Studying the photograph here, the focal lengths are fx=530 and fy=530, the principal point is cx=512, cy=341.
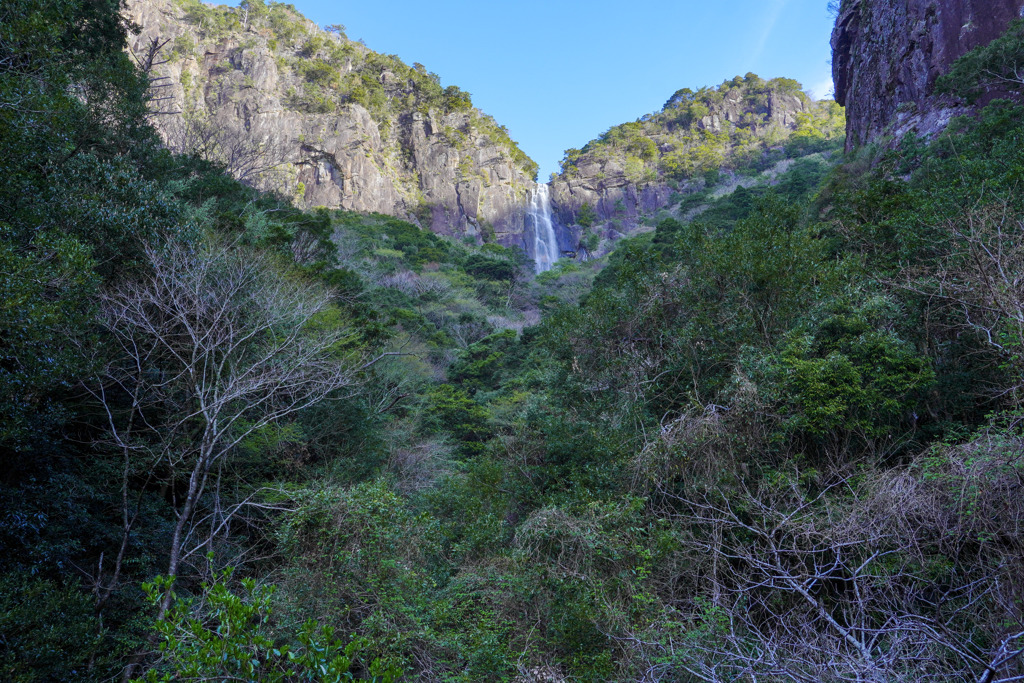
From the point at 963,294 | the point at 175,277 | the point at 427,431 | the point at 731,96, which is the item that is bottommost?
the point at 427,431

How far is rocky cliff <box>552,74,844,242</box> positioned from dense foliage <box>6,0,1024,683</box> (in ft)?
133

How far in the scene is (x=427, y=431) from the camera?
52.2 ft

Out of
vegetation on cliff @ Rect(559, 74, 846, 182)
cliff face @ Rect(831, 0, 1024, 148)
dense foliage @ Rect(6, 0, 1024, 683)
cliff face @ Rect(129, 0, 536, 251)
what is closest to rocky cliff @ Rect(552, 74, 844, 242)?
vegetation on cliff @ Rect(559, 74, 846, 182)

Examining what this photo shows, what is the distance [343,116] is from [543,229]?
19.6m

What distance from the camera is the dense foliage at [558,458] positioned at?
5.15 meters

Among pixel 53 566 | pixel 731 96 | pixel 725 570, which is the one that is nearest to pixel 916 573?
pixel 725 570

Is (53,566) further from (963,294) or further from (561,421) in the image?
(963,294)

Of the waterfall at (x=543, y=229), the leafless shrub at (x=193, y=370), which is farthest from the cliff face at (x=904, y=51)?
the waterfall at (x=543, y=229)

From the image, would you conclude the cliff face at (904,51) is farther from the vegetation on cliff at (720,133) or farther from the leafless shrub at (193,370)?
the vegetation on cliff at (720,133)

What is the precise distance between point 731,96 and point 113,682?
67.4 m

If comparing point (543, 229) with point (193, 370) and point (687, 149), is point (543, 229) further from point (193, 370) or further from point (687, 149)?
point (193, 370)

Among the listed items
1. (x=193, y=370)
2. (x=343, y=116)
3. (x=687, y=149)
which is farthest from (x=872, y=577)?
(x=687, y=149)

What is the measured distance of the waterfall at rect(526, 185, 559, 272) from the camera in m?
47.8

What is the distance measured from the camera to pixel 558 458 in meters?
8.97
